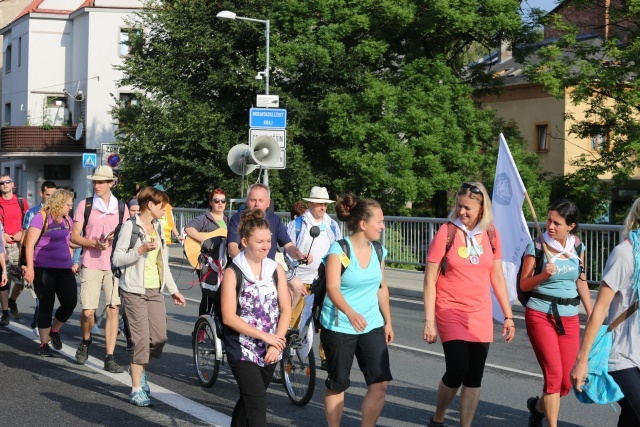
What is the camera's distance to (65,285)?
10586mm

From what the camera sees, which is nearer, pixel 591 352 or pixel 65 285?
pixel 591 352

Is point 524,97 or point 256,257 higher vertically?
point 524,97

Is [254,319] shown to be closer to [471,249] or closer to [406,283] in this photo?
[471,249]

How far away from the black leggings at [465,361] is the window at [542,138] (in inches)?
1566

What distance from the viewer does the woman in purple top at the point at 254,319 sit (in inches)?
223

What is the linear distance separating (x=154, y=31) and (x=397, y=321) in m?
25.7

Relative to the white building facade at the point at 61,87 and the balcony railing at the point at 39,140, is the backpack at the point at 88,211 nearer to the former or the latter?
the white building facade at the point at 61,87

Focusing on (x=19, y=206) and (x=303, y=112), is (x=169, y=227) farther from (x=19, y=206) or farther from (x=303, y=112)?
(x=303, y=112)

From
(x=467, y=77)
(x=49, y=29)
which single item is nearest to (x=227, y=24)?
(x=467, y=77)

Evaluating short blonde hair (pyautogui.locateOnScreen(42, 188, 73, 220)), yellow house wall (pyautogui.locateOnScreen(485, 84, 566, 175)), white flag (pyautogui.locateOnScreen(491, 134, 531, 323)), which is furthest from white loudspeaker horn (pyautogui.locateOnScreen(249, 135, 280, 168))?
yellow house wall (pyautogui.locateOnScreen(485, 84, 566, 175))

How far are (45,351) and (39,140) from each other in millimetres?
44838

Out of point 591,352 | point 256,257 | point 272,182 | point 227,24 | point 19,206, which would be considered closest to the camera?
point 591,352

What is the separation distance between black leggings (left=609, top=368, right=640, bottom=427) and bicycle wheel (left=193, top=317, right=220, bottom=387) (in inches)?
173

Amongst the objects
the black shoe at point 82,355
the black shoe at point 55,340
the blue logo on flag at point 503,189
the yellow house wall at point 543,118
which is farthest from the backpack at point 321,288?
the yellow house wall at point 543,118
